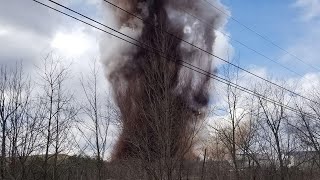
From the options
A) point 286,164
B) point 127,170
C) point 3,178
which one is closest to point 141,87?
point 127,170

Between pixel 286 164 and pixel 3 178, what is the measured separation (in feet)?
81.7

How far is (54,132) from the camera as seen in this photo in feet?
74.7

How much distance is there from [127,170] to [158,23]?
11.0 m

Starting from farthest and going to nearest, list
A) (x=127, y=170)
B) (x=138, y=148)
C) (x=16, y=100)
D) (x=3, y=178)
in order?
(x=127, y=170) < (x=138, y=148) < (x=16, y=100) < (x=3, y=178)

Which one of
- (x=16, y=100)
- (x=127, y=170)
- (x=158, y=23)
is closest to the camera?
(x=16, y=100)

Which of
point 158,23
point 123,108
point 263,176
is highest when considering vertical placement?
point 158,23

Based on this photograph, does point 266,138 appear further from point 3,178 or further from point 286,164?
point 3,178

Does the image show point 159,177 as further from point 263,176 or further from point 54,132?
point 263,176

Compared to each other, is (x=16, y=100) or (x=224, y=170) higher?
(x=16, y=100)

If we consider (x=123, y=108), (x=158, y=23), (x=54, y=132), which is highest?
(x=158, y=23)

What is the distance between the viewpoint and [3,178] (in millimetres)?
17922

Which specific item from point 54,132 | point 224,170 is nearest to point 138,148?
point 54,132

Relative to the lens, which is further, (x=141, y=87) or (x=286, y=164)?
(x=286, y=164)

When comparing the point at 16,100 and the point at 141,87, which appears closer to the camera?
the point at 16,100
